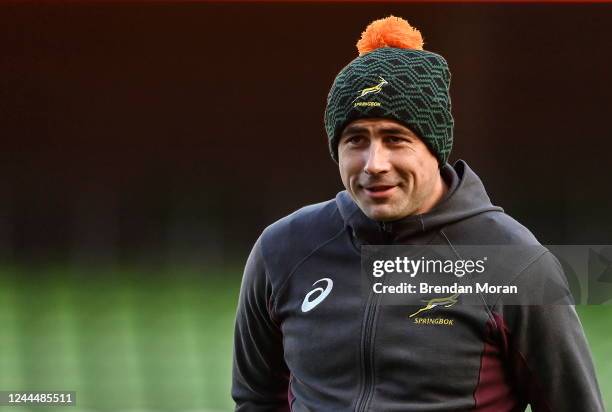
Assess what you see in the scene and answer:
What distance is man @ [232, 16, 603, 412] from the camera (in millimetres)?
1885

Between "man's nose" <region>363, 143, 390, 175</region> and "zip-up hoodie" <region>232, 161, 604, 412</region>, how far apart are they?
0.13 metres

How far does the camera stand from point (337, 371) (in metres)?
1.96

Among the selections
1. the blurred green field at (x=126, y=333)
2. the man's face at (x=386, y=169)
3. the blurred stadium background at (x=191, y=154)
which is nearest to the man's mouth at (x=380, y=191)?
the man's face at (x=386, y=169)

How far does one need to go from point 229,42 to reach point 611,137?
1320 millimetres

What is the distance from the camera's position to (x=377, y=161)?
1.87 metres

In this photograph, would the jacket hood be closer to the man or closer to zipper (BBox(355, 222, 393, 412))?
the man

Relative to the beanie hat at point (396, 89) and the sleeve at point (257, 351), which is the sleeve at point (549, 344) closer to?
the beanie hat at point (396, 89)

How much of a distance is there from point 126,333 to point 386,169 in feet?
7.20

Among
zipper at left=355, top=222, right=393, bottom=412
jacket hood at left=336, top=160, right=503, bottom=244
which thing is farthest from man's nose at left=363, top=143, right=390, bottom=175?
zipper at left=355, top=222, right=393, bottom=412

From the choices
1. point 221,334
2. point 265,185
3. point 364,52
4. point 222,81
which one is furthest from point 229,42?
point 364,52

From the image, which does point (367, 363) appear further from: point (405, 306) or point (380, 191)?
point (380, 191)

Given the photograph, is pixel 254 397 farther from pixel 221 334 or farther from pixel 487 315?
pixel 221 334

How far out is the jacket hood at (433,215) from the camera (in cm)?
195

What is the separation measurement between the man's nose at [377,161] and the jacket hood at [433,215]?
13 centimetres
